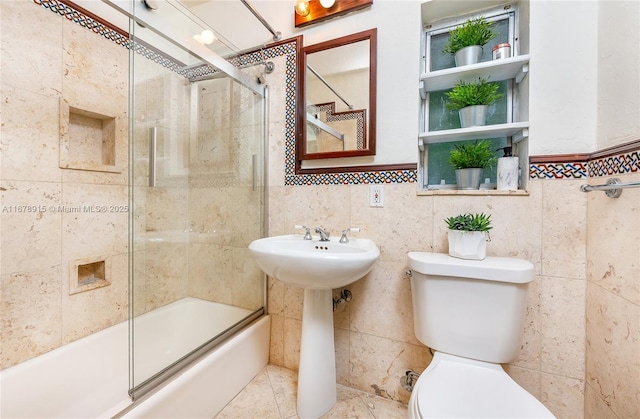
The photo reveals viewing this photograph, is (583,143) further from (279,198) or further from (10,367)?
(10,367)

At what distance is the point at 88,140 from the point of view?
54.4 inches

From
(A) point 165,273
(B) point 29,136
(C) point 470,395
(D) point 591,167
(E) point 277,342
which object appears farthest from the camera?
(E) point 277,342

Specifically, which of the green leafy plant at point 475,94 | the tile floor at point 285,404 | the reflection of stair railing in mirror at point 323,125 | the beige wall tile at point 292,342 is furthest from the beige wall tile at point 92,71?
the green leafy plant at point 475,94

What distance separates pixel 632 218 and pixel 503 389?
2.18 ft

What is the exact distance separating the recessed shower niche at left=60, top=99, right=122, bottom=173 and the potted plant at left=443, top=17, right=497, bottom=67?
1797 millimetres

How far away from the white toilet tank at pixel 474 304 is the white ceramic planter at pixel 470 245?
0.09ft

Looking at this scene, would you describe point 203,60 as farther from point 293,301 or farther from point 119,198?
point 293,301

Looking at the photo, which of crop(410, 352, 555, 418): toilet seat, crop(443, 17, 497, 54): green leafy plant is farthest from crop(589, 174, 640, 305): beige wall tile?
crop(443, 17, 497, 54): green leafy plant

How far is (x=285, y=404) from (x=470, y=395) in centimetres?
88

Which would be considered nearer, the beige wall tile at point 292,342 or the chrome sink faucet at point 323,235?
the chrome sink faucet at point 323,235

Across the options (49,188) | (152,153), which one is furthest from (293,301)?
(49,188)

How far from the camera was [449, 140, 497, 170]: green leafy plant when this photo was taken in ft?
3.84

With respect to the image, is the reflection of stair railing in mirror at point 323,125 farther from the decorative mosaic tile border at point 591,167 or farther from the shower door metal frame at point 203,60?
the decorative mosaic tile border at point 591,167

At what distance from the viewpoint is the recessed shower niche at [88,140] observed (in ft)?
4.04
